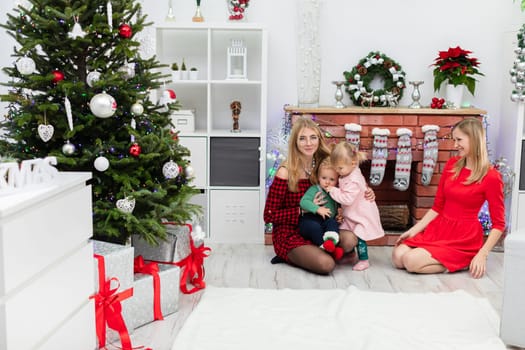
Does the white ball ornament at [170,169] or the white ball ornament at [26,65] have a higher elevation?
the white ball ornament at [26,65]

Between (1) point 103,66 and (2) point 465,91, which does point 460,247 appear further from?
(1) point 103,66

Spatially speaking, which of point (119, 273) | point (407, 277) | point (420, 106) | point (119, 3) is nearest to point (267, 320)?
point (119, 273)

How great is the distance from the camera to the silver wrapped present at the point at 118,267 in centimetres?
270

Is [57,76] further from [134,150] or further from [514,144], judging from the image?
[514,144]

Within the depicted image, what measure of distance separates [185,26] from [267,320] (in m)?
2.22

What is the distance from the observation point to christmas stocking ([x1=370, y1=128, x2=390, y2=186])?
4320 mm

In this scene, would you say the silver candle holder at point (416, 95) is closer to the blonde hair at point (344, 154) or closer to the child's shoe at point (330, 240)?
the blonde hair at point (344, 154)

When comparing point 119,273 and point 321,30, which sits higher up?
point 321,30

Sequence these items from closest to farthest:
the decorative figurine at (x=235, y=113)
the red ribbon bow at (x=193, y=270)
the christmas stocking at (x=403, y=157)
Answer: the red ribbon bow at (x=193, y=270)
the christmas stocking at (x=403, y=157)
the decorative figurine at (x=235, y=113)

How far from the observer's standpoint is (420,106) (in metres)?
4.59

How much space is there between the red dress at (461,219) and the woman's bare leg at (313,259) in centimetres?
57

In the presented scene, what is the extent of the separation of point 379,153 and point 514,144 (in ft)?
3.17

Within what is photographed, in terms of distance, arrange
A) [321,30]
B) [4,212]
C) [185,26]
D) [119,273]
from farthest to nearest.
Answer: [321,30]
[185,26]
[119,273]
[4,212]

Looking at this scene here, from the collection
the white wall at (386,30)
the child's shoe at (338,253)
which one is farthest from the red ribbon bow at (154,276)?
the white wall at (386,30)
